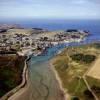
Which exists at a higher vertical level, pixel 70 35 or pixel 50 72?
pixel 50 72

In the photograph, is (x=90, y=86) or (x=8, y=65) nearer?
(x=90, y=86)

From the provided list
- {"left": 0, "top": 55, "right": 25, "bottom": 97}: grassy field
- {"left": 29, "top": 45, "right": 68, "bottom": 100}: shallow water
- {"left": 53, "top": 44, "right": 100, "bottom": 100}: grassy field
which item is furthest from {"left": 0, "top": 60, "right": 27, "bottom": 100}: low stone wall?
{"left": 53, "top": 44, "right": 100, "bottom": 100}: grassy field

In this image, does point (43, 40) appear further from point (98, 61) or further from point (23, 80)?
point (23, 80)

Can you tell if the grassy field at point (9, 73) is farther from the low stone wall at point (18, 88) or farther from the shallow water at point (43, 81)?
the shallow water at point (43, 81)

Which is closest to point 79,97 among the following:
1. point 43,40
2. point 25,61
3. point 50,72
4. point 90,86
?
point 90,86

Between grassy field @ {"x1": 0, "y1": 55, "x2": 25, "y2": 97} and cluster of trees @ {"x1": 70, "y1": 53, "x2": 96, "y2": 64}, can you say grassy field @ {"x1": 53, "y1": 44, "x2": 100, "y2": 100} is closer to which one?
cluster of trees @ {"x1": 70, "y1": 53, "x2": 96, "y2": 64}

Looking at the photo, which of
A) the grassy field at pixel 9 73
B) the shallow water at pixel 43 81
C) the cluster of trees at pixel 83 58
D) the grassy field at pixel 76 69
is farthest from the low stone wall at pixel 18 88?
the cluster of trees at pixel 83 58
